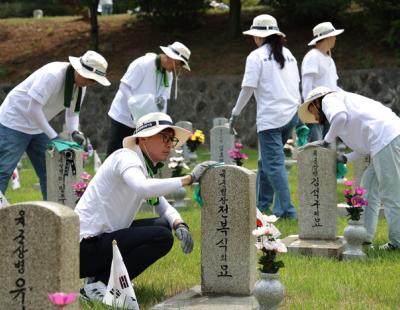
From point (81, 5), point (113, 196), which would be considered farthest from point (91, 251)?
point (81, 5)

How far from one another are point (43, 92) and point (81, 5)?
1549 cm

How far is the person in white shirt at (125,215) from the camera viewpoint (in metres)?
5.27

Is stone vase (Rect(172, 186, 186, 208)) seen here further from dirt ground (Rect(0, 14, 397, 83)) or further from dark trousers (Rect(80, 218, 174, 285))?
dirt ground (Rect(0, 14, 397, 83))

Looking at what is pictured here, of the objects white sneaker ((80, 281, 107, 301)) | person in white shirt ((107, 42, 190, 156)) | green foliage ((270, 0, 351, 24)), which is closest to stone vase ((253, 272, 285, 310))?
white sneaker ((80, 281, 107, 301))

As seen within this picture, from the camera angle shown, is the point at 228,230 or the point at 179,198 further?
the point at 179,198

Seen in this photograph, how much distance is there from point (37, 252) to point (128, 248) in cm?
131

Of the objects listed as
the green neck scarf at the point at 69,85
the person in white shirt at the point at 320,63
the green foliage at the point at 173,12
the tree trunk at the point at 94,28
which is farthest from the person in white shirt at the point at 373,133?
the tree trunk at the point at 94,28

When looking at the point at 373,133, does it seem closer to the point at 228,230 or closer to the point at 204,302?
the point at 228,230

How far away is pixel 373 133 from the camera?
6.75 m

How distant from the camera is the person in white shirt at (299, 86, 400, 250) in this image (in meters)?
6.72

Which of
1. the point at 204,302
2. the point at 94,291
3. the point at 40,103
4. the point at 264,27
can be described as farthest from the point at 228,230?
the point at 264,27

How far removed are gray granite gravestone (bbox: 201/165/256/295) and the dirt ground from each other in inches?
569

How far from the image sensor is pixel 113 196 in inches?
208

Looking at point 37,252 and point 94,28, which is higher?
point 37,252
